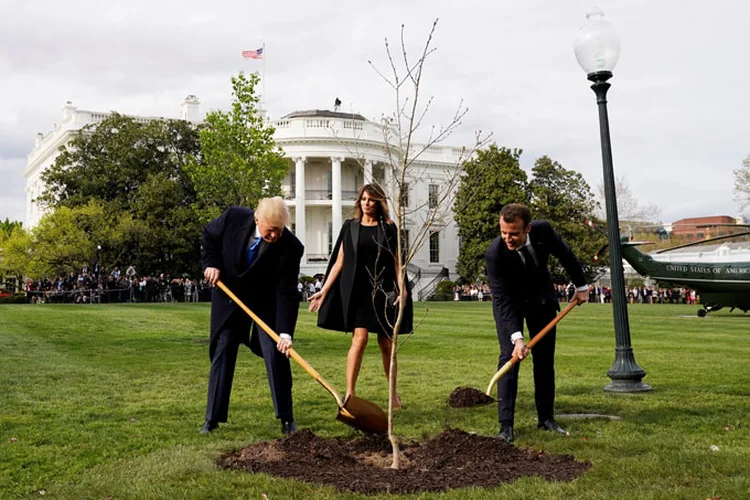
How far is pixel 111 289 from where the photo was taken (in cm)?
3756

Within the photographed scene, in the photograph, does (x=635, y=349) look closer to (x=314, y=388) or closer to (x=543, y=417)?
(x=314, y=388)

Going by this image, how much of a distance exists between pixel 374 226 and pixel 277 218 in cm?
127

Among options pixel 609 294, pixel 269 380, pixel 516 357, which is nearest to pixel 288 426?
pixel 269 380

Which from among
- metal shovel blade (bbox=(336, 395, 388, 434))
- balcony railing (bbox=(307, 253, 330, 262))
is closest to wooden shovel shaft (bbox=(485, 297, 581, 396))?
metal shovel blade (bbox=(336, 395, 388, 434))

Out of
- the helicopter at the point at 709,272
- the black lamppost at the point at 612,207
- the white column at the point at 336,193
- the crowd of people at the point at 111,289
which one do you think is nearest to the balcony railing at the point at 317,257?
the white column at the point at 336,193

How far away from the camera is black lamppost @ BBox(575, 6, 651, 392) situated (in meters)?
8.65

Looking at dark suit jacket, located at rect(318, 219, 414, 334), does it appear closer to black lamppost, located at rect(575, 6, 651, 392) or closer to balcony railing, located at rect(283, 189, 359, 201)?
black lamppost, located at rect(575, 6, 651, 392)

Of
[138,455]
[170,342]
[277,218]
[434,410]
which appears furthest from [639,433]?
[170,342]

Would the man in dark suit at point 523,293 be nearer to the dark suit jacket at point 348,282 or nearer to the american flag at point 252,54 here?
the dark suit jacket at point 348,282

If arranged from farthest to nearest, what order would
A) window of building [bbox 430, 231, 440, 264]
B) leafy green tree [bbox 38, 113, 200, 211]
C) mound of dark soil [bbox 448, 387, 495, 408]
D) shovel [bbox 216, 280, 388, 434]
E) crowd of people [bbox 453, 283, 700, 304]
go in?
window of building [bbox 430, 231, 440, 264] < crowd of people [bbox 453, 283, 700, 304] < leafy green tree [bbox 38, 113, 200, 211] < mound of dark soil [bbox 448, 387, 495, 408] < shovel [bbox 216, 280, 388, 434]

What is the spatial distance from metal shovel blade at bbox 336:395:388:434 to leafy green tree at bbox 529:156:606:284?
49.5 meters

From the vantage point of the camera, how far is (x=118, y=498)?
4262 mm

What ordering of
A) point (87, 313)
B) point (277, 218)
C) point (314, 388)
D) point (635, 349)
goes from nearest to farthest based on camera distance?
point (277, 218), point (314, 388), point (635, 349), point (87, 313)

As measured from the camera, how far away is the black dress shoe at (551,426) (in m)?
6.29
